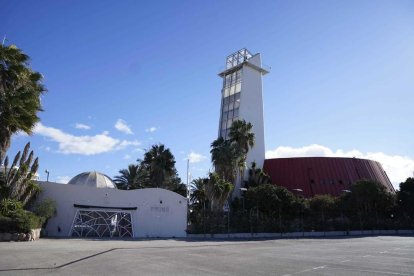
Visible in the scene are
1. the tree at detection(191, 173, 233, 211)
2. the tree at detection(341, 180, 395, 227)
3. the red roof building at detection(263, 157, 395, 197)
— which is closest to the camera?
the tree at detection(191, 173, 233, 211)

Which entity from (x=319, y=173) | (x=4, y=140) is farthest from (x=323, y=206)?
(x=4, y=140)

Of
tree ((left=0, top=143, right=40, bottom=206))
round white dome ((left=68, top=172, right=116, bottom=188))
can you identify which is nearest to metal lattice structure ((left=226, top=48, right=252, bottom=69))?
round white dome ((left=68, top=172, right=116, bottom=188))

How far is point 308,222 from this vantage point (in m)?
46.2

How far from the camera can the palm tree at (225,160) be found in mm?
49312

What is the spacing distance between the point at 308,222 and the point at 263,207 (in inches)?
250

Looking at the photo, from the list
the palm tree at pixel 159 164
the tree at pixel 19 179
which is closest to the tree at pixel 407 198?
the palm tree at pixel 159 164

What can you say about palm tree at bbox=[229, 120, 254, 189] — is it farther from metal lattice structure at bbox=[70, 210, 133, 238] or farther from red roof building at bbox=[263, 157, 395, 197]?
metal lattice structure at bbox=[70, 210, 133, 238]

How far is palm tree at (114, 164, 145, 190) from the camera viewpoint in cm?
6075

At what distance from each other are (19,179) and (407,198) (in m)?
55.6

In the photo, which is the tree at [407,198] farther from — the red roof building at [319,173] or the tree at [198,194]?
the tree at [198,194]

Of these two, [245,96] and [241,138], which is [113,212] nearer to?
[241,138]

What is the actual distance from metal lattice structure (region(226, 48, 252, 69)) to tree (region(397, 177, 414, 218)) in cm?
4095

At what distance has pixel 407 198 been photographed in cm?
5600

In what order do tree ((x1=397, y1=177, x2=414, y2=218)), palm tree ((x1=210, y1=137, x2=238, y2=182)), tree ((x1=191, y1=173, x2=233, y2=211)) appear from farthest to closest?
1. tree ((x1=397, y1=177, x2=414, y2=218))
2. palm tree ((x1=210, y1=137, x2=238, y2=182))
3. tree ((x1=191, y1=173, x2=233, y2=211))
